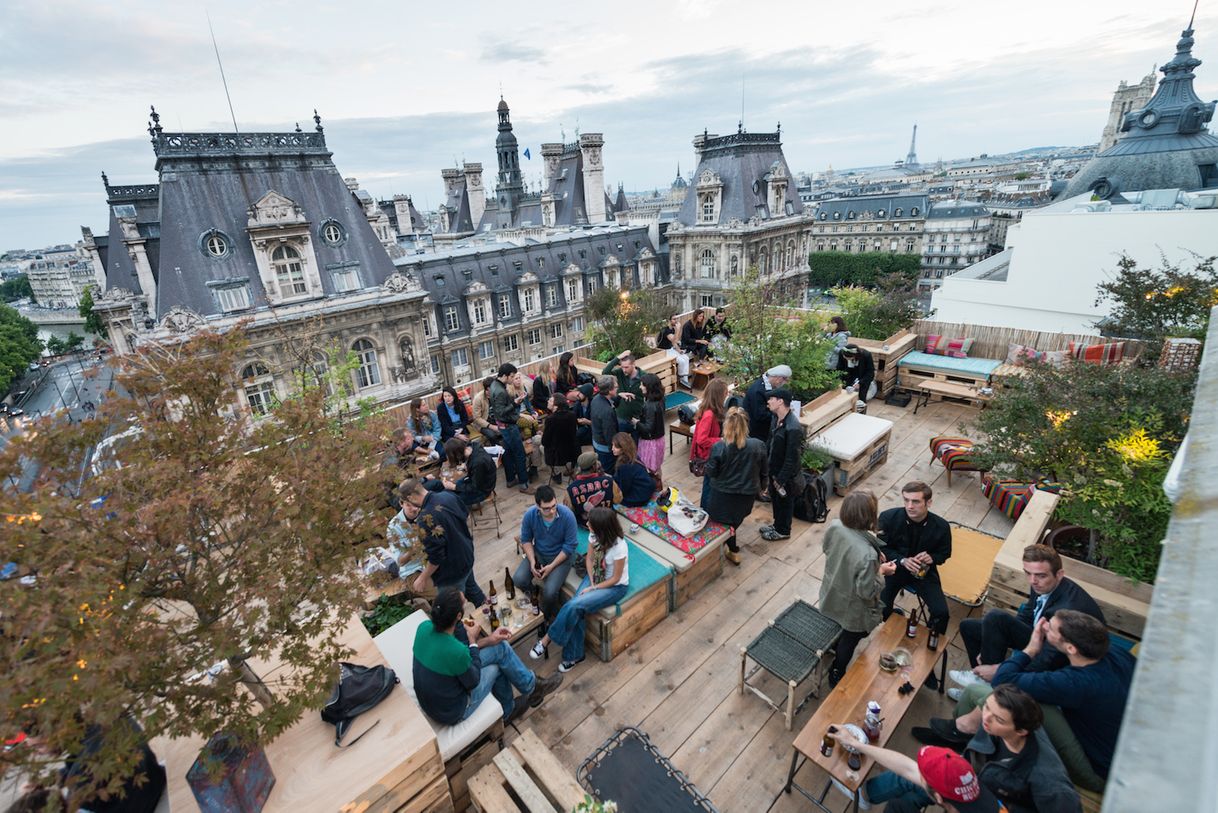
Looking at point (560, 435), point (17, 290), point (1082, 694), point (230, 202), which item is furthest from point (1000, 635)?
point (17, 290)

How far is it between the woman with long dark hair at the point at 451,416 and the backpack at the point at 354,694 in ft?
15.3

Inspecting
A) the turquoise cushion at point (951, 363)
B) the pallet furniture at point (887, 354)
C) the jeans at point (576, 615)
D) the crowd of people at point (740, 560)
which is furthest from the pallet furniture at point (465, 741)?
the turquoise cushion at point (951, 363)

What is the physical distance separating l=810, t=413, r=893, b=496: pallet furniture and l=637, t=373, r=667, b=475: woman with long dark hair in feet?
8.05

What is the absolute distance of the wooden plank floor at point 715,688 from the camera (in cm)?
484

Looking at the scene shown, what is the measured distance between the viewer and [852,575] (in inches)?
198

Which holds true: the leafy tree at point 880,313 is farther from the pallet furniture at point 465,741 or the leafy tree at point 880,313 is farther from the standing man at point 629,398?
the pallet furniture at point 465,741

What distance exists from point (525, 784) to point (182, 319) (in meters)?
22.1

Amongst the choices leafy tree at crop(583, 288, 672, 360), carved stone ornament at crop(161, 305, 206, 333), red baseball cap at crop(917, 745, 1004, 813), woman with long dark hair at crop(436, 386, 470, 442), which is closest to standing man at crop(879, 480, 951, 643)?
red baseball cap at crop(917, 745, 1004, 813)

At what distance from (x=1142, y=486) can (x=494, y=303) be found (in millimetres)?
31931

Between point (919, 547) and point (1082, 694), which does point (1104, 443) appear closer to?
point (919, 547)

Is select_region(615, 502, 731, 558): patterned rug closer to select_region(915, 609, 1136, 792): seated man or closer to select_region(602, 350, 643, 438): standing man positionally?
select_region(602, 350, 643, 438): standing man

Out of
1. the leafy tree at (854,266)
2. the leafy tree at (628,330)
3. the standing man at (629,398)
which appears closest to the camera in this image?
the standing man at (629,398)

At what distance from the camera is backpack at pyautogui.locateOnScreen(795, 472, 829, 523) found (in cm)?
790

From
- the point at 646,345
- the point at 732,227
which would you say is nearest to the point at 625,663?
the point at 646,345
